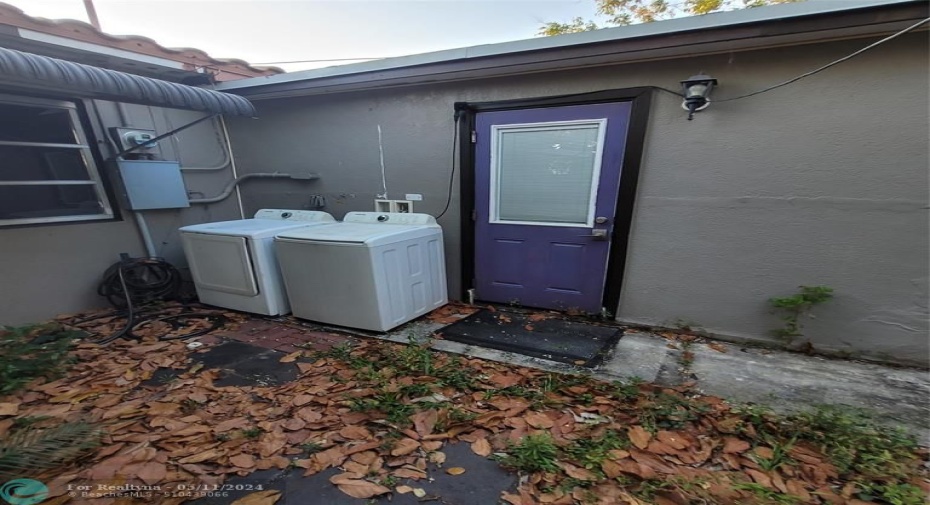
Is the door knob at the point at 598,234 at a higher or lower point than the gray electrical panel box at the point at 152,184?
lower

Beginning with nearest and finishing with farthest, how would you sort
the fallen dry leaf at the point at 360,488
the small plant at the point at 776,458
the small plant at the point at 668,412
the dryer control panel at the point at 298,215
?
the fallen dry leaf at the point at 360,488 → the small plant at the point at 776,458 → the small plant at the point at 668,412 → the dryer control panel at the point at 298,215

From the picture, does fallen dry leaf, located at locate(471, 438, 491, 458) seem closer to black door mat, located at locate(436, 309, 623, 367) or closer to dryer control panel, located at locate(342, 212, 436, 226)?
black door mat, located at locate(436, 309, 623, 367)

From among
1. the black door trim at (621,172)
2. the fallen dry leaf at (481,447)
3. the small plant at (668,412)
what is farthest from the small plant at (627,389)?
the black door trim at (621,172)

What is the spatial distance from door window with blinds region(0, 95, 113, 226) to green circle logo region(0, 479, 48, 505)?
271 cm

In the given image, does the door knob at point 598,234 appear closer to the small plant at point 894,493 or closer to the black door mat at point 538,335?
the black door mat at point 538,335

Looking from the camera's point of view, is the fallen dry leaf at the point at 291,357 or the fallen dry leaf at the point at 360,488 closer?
the fallen dry leaf at the point at 360,488

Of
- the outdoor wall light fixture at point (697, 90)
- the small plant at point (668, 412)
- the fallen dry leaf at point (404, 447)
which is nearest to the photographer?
the fallen dry leaf at point (404, 447)

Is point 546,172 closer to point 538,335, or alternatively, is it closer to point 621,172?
point 621,172

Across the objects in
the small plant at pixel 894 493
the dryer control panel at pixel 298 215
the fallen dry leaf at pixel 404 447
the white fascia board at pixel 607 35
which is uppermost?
the white fascia board at pixel 607 35

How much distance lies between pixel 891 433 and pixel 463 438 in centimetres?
205

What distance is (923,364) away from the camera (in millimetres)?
2271

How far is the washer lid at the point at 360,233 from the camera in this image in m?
2.61

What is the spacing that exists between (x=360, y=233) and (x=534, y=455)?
2042mm

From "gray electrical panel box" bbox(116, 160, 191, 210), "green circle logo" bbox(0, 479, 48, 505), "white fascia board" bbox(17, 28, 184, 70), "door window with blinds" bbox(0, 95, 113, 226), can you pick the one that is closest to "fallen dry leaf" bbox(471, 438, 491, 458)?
"green circle logo" bbox(0, 479, 48, 505)
